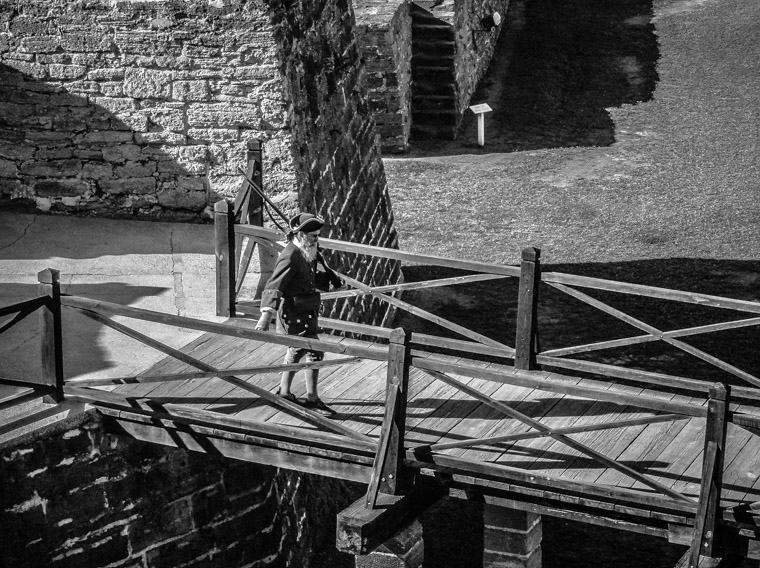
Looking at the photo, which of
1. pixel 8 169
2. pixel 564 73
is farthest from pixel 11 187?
pixel 564 73

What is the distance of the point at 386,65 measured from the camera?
18.0 metres

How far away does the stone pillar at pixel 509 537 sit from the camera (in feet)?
24.8

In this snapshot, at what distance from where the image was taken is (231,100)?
10305 millimetres

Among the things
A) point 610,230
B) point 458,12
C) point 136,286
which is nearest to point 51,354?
point 136,286

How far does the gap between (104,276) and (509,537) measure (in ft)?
13.5

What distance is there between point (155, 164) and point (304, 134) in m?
1.32

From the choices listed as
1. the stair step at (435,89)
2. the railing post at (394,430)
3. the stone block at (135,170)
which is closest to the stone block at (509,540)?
the railing post at (394,430)

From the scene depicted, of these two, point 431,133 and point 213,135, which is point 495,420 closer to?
point 213,135

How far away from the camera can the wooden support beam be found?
22.0ft

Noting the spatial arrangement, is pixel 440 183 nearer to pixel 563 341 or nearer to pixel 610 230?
pixel 610 230

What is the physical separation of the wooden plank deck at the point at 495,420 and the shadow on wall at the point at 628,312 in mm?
4352

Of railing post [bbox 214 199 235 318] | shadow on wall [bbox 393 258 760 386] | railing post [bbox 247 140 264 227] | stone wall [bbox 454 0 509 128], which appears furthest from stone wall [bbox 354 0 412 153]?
railing post [bbox 214 199 235 318]

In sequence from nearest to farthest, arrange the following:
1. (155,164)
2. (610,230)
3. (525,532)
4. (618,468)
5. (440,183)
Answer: (618,468), (525,532), (155,164), (610,230), (440,183)

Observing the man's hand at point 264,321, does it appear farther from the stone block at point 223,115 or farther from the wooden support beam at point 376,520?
the stone block at point 223,115
